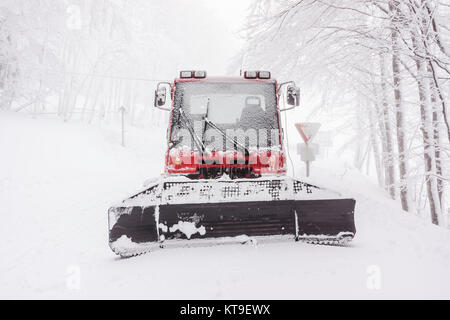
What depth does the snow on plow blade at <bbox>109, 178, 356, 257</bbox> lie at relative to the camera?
335 cm

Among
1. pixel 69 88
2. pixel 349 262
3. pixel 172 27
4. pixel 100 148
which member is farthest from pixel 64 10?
pixel 349 262

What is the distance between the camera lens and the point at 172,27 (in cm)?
3044

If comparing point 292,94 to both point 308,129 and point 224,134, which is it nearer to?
point 224,134

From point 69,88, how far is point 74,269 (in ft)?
62.9

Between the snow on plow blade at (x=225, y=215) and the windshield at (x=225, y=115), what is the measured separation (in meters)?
1.01

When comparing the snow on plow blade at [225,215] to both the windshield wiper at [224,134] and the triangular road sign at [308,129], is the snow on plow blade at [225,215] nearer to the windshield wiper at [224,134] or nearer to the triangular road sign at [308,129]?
the windshield wiper at [224,134]

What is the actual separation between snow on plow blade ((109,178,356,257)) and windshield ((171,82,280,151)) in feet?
3.33

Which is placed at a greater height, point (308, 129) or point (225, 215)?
point (308, 129)

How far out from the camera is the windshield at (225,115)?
14.2 ft

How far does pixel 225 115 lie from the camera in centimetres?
446

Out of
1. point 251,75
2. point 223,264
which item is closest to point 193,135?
point 251,75

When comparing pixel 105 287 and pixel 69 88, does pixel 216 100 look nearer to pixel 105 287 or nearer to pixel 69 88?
pixel 105 287

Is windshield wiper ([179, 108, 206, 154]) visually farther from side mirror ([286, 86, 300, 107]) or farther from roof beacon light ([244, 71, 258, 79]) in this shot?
side mirror ([286, 86, 300, 107])

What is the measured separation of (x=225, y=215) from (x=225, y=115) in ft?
5.58
